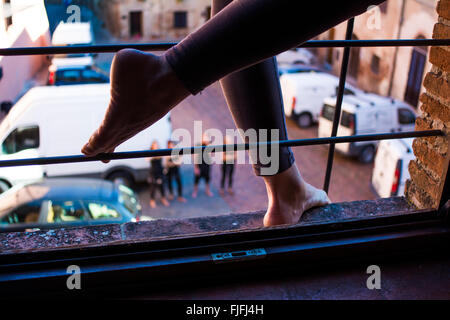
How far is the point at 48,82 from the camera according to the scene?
33.5 ft

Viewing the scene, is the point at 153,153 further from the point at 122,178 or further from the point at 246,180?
the point at 246,180

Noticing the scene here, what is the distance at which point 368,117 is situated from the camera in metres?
9.12

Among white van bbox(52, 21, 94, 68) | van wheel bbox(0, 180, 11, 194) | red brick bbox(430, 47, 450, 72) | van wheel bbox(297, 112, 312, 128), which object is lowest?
red brick bbox(430, 47, 450, 72)

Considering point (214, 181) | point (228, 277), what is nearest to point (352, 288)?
point (228, 277)

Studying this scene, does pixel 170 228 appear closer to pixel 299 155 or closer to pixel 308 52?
pixel 299 155

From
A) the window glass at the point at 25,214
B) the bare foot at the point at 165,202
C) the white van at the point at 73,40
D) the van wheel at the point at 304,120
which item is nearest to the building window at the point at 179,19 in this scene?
the white van at the point at 73,40

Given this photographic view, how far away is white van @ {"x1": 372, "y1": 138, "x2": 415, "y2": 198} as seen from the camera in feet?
23.7

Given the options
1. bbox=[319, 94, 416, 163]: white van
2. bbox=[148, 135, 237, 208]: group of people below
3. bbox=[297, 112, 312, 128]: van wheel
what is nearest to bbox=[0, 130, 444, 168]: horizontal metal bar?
bbox=[148, 135, 237, 208]: group of people below

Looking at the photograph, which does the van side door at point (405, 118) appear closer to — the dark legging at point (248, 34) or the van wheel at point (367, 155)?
the van wheel at point (367, 155)

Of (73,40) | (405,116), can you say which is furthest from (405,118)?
(73,40)

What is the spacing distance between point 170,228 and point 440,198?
720mm

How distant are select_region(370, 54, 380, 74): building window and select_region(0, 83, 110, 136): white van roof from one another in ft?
22.8

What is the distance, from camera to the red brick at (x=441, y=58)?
4.73ft

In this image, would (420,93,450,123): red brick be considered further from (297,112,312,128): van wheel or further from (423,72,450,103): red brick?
(297,112,312,128): van wheel
